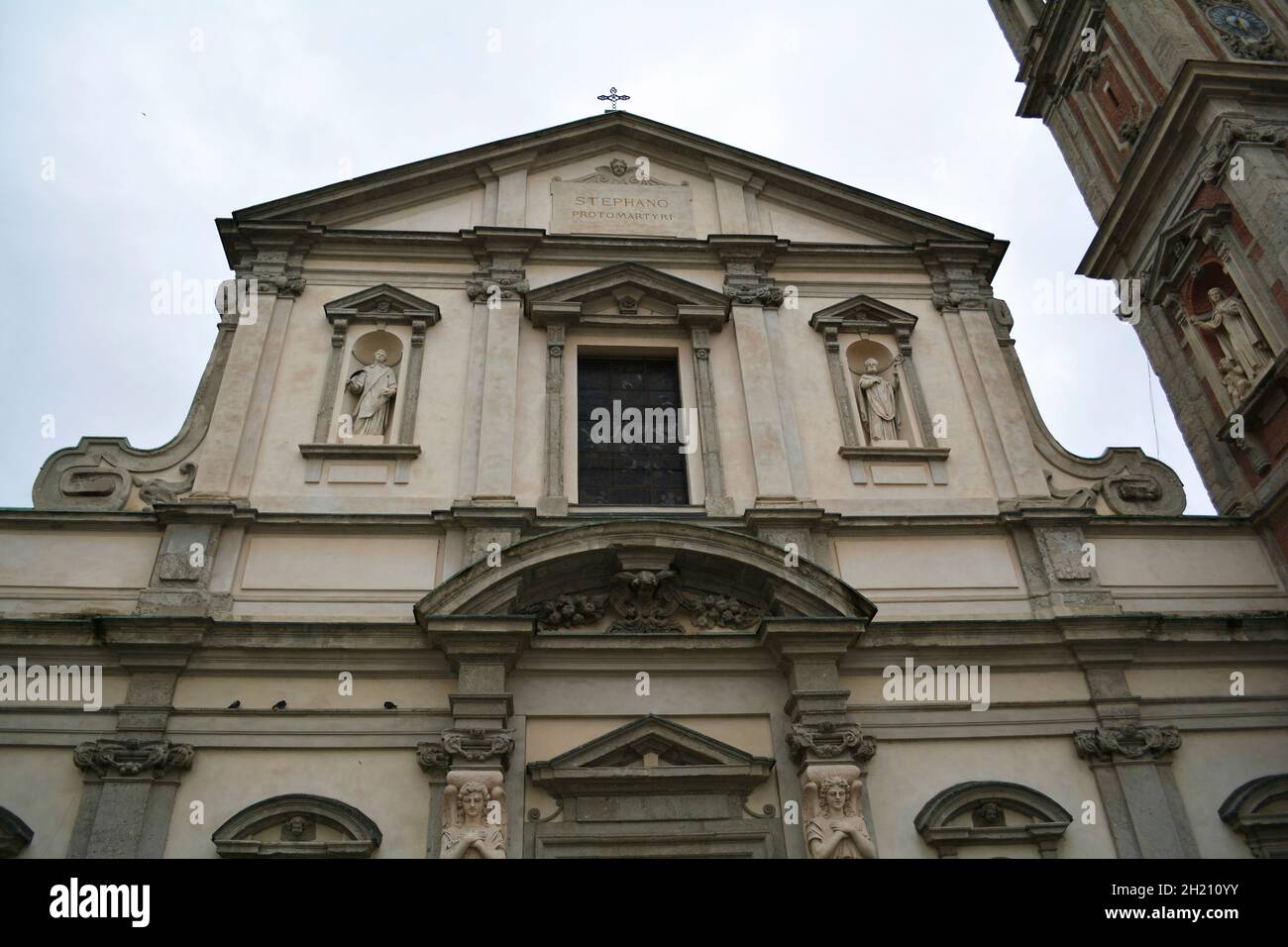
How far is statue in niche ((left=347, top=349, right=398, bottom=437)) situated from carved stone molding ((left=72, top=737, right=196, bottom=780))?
3687 mm

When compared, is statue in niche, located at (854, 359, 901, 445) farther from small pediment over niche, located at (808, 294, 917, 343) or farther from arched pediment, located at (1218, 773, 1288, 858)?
arched pediment, located at (1218, 773, 1288, 858)

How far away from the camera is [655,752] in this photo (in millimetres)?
8922

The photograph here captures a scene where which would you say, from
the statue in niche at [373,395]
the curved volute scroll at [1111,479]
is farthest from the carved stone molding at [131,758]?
the curved volute scroll at [1111,479]

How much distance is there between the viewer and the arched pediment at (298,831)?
320 inches

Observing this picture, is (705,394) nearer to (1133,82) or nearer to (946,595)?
(946,595)

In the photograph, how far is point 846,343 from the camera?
476 inches

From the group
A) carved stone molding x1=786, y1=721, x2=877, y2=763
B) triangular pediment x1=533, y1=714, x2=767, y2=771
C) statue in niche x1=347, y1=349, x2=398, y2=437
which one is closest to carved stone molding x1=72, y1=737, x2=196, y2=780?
triangular pediment x1=533, y1=714, x2=767, y2=771

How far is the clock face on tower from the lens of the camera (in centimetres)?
1358

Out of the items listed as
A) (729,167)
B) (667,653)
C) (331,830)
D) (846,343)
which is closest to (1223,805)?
(667,653)

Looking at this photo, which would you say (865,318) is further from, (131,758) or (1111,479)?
(131,758)

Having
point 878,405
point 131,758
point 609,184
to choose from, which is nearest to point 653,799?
point 131,758

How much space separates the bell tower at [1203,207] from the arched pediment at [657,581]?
512cm
